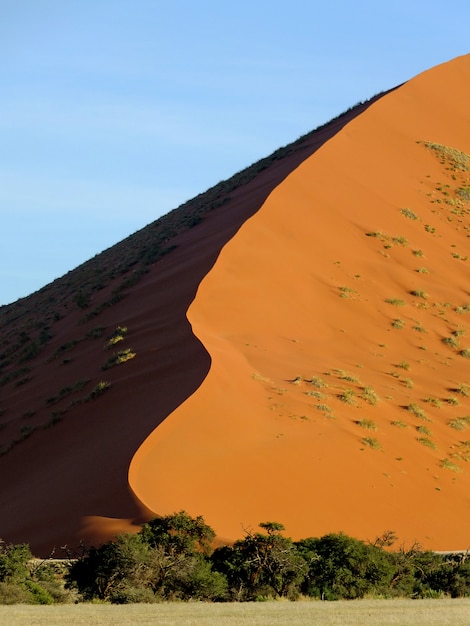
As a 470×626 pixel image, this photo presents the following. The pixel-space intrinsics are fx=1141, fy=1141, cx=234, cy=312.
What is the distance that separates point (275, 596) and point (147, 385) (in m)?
8.63

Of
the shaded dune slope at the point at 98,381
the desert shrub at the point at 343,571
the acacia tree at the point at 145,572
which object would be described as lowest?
the desert shrub at the point at 343,571

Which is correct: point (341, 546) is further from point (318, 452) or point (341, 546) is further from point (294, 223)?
point (294, 223)

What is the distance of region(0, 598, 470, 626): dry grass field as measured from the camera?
12.7m

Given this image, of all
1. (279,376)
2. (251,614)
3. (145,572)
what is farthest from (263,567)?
(279,376)

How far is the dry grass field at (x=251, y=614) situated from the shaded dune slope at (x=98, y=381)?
4.03m

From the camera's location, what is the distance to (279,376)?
24891 mm

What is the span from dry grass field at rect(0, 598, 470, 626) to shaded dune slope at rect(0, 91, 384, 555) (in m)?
4.03

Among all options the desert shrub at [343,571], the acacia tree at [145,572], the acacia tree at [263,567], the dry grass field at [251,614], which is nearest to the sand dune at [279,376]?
the acacia tree at [263,567]

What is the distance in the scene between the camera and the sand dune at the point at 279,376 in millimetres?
20141

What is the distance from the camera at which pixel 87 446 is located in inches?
898

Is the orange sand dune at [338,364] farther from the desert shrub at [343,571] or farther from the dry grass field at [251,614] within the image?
the dry grass field at [251,614]

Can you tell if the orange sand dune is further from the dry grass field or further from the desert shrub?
the dry grass field

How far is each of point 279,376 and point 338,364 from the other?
8.34 feet

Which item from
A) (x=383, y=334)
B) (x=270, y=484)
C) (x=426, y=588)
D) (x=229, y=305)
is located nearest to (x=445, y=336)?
(x=383, y=334)
